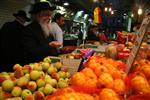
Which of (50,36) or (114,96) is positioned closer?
(114,96)

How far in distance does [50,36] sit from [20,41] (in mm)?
642

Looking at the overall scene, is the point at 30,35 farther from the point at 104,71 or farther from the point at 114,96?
the point at 114,96

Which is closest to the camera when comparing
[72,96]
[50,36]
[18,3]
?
[72,96]

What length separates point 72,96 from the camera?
7.04ft

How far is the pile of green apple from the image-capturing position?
2.65 meters

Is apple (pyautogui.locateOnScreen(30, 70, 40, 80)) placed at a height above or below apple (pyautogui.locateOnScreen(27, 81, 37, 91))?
above

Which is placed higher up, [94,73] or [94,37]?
[94,73]

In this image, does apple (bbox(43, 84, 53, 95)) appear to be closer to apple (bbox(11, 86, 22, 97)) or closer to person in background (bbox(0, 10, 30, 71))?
apple (bbox(11, 86, 22, 97))

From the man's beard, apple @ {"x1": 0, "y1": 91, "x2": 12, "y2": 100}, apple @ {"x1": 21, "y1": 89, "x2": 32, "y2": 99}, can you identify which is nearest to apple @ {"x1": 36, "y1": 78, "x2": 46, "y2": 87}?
apple @ {"x1": 21, "y1": 89, "x2": 32, "y2": 99}

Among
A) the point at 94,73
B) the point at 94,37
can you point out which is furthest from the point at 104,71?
the point at 94,37

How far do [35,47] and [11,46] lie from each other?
1230 mm

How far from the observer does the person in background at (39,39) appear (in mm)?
4750

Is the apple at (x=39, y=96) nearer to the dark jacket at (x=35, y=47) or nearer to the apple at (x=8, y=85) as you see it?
the apple at (x=8, y=85)

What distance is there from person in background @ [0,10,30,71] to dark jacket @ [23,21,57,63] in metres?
0.85
